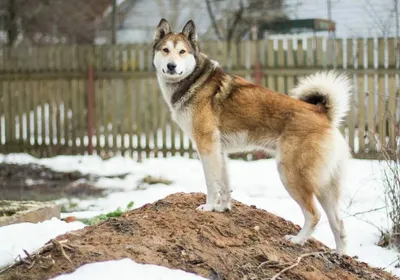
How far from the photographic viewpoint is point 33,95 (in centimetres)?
1416

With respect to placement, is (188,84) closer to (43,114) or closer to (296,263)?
(296,263)

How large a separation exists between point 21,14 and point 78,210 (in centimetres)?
1362

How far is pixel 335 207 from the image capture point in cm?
525

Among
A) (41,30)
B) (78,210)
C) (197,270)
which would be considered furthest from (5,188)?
(41,30)

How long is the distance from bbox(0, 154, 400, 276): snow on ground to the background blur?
46 cm

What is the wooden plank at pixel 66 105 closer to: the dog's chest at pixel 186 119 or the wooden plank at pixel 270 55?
the wooden plank at pixel 270 55

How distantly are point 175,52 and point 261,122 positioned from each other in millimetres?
1006

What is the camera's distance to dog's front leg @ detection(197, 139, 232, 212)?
539 cm

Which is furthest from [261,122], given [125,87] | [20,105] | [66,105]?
[20,105]

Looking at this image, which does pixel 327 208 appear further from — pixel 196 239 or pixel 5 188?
pixel 5 188

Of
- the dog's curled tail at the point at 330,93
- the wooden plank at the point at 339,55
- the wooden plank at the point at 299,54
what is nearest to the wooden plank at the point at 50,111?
the wooden plank at the point at 299,54

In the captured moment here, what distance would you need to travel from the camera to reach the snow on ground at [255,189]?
23.1 feet

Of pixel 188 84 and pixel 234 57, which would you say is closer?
pixel 188 84

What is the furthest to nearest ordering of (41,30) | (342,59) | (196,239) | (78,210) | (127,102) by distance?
(41,30)
(127,102)
(342,59)
(78,210)
(196,239)
